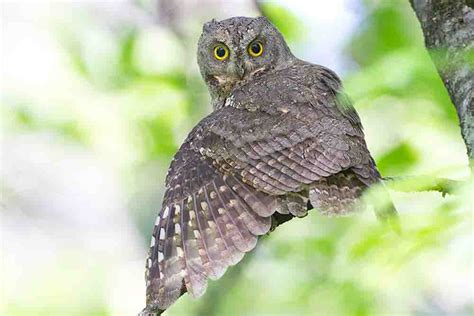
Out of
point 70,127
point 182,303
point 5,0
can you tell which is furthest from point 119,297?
point 5,0

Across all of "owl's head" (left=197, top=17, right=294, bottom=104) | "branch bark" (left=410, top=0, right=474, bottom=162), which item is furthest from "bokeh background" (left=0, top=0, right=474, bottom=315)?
"owl's head" (left=197, top=17, right=294, bottom=104)

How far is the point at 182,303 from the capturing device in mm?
6086

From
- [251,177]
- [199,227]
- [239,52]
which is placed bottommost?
[199,227]

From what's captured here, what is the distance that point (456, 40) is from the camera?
3504 mm

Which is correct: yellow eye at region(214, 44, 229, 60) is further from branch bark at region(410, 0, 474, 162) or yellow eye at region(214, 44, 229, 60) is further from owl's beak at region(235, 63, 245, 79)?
branch bark at region(410, 0, 474, 162)

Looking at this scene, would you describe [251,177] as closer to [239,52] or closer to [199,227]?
[199,227]

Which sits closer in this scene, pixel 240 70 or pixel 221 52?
pixel 240 70

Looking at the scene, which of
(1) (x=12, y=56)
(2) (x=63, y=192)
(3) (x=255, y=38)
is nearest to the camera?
(3) (x=255, y=38)

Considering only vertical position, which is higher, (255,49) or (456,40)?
(255,49)

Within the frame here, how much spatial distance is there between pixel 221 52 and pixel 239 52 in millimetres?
163

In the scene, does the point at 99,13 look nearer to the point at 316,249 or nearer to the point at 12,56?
the point at 12,56

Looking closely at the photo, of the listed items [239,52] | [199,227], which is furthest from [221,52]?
[199,227]

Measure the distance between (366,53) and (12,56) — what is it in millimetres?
3238

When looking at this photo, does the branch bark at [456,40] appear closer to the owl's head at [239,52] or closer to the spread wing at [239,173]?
the spread wing at [239,173]
